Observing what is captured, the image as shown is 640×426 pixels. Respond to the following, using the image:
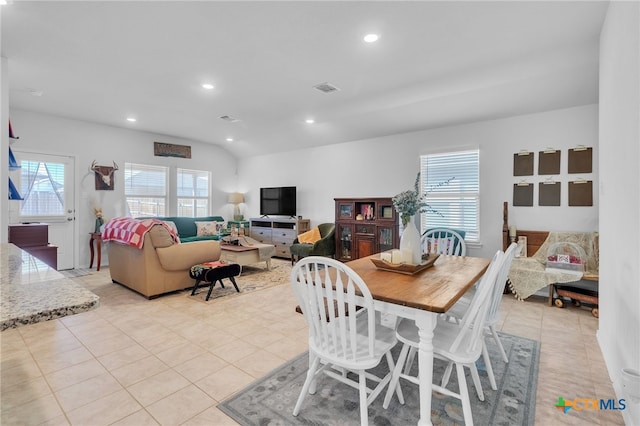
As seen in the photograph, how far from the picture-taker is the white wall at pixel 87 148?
5125mm

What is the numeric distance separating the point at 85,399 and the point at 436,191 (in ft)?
15.8

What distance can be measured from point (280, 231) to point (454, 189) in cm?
360

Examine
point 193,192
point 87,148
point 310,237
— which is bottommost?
point 310,237

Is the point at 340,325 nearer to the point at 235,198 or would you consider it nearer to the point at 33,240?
the point at 33,240

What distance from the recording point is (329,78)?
3619mm

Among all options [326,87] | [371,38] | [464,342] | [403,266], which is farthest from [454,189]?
[464,342]

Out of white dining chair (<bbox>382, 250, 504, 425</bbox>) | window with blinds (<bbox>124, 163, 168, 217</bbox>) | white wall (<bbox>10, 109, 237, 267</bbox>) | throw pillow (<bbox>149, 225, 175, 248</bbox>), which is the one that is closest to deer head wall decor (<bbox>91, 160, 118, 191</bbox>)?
white wall (<bbox>10, 109, 237, 267</bbox>)

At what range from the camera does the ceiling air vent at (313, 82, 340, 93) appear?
3826mm

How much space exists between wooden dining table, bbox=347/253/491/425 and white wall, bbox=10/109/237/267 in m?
5.69

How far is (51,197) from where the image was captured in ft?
17.6

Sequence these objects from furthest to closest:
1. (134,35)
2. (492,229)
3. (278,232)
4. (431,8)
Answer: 1. (278,232)
2. (492,229)
3. (134,35)
4. (431,8)

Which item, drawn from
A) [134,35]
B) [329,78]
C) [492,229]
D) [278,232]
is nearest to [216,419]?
[134,35]

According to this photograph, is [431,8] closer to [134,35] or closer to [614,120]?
[614,120]

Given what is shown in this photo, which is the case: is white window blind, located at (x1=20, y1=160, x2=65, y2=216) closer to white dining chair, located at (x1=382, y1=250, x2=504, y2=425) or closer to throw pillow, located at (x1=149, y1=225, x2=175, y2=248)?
throw pillow, located at (x1=149, y1=225, x2=175, y2=248)
